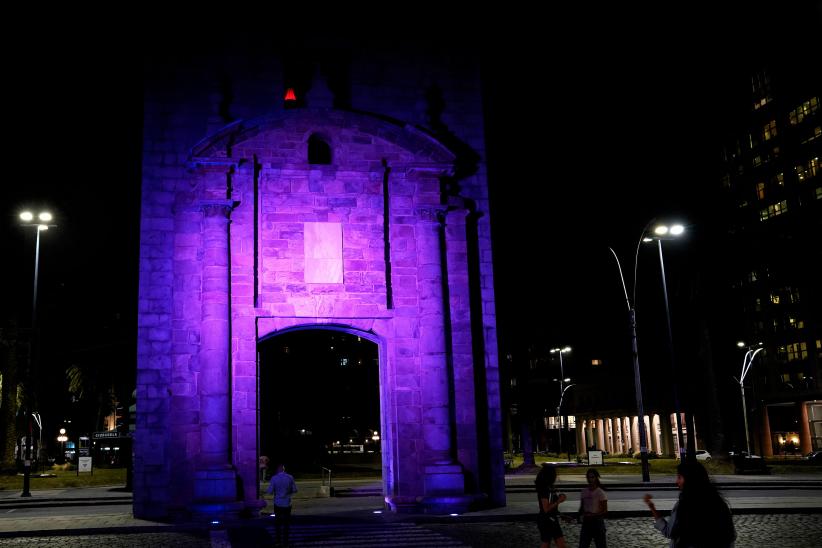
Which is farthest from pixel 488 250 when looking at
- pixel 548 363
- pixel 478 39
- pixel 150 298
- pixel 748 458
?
pixel 548 363

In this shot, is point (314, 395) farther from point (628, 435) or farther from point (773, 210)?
point (773, 210)

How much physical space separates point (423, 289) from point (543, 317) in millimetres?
27107

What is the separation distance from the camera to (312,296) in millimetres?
22828

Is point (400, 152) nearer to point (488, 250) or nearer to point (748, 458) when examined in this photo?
point (488, 250)

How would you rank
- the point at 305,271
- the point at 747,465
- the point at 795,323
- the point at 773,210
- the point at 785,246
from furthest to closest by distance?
1. the point at 773,210
2. the point at 795,323
3. the point at 785,246
4. the point at 747,465
5. the point at 305,271

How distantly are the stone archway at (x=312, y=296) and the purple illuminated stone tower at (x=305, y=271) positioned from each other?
4 centimetres

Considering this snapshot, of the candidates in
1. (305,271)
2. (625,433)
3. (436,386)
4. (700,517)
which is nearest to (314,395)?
(305,271)

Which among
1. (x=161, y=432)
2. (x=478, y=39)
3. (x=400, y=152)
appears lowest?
(x=161, y=432)

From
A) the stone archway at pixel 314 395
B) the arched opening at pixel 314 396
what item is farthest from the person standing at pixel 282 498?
the arched opening at pixel 314 396

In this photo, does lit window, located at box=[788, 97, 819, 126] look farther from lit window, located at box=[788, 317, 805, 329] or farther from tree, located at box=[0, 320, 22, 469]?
tree, located at box=[0, 320, 22, 469]

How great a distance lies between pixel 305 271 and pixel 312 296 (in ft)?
2.42

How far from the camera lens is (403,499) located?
2216 centimetres

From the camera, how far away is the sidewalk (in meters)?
19.8

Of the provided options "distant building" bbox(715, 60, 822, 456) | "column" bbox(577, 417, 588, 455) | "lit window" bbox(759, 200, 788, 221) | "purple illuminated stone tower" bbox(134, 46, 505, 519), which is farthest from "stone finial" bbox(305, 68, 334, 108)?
"column" bbox(577, 417, 588, 455)
